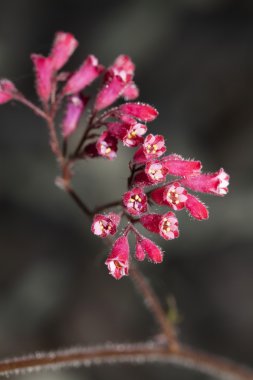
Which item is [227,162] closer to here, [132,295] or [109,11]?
[132,295]

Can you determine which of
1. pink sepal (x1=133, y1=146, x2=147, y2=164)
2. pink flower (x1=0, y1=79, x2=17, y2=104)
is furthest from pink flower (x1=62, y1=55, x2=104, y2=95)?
pink sepal (x1=133, y1=146, x2=147, y2=164)

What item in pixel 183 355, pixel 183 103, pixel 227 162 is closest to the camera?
pixel 183 355

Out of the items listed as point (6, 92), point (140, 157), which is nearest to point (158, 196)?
point (140, 157)

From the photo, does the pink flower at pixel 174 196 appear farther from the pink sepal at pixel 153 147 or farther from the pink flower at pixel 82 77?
the pink flower at pixel 82 77

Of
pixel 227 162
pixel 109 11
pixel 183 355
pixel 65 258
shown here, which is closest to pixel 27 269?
pixel 65 258

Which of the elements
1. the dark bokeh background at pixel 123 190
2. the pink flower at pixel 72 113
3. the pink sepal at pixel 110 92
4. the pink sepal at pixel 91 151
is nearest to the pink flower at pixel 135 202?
the pink sepal at pixel 91 151

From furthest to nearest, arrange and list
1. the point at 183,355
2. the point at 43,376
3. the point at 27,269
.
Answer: the point at 27,269 < the point at 43,376 < the point at 183,355

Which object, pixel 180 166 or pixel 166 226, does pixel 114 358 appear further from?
pixel 180 166
